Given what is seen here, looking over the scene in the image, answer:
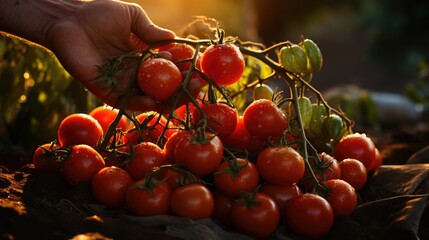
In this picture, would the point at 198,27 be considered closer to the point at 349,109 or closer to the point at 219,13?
the point at 349,109

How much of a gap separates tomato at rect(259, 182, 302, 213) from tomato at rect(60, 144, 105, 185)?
593 millimetres

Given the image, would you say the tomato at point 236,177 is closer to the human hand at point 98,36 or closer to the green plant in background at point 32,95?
the human hand at point 98,36

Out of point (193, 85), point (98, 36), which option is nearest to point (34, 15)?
point (98, 36)

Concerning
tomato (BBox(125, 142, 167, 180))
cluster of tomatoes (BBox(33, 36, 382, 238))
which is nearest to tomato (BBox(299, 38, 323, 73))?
cluster of tomatoes (BBox(33, 36, 382, 238))

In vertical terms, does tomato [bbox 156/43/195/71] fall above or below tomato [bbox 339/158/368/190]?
above

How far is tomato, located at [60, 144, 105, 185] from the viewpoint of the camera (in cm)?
209

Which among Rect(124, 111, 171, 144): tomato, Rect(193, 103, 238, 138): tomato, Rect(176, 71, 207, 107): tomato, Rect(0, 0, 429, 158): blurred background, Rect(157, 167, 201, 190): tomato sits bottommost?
Rect(0, 0, 429, 158): blurred background

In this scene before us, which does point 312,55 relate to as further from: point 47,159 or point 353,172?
point 47,159

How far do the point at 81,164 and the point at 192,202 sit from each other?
1.55 feet

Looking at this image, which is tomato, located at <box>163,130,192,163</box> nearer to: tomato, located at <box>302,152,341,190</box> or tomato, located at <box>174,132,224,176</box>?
tomato, located at <box>174,132,224,176</box>

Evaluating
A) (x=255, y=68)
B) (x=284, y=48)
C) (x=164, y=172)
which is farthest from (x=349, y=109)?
(x=164, y=172)

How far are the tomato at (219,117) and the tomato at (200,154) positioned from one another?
0.37 ft

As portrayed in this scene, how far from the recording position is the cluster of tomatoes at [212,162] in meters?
1.92

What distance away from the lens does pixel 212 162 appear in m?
1.94
